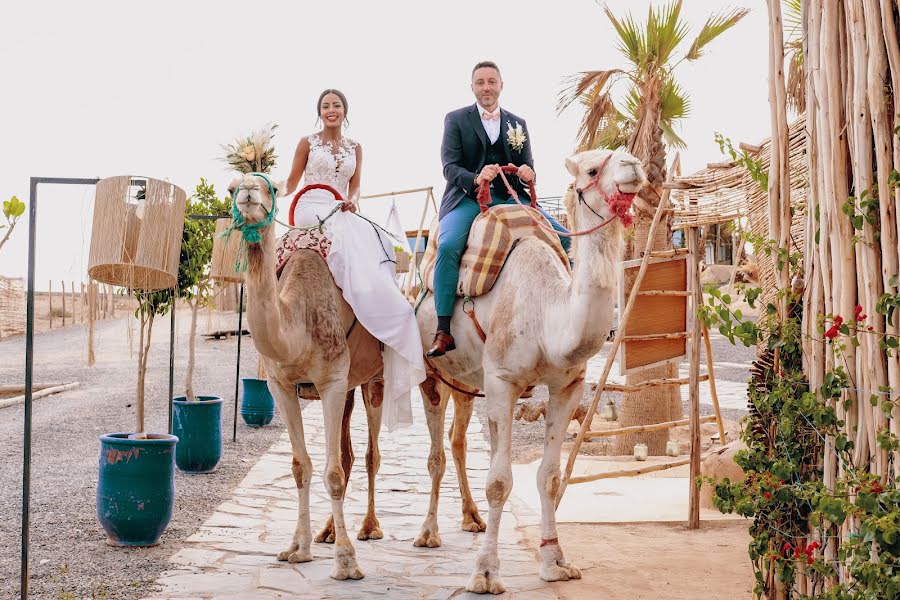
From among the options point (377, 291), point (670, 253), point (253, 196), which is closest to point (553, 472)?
point (377, 291)

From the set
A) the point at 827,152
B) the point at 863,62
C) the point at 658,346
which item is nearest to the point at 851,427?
the point at 827,152

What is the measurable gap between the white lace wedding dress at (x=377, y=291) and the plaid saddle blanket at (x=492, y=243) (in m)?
0.47

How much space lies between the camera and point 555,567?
5.23 m

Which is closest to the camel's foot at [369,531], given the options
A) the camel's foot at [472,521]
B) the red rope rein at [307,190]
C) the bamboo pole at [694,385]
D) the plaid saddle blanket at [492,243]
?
the camel's foot at [472,521]

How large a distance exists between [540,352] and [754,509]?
1.71m

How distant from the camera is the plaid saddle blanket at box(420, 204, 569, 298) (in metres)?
5.39

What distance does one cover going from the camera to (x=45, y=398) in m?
15.0

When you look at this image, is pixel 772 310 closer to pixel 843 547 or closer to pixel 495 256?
pixel 843 547

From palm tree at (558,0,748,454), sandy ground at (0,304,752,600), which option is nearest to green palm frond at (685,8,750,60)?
palm tree at (558,0,748,454)

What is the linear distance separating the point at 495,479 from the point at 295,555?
1462mm

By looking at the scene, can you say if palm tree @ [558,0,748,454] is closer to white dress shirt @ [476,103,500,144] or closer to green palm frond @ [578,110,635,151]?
green palm frond @ [578,110,635,151]

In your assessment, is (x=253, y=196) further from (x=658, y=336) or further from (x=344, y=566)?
(x=658, y=336)

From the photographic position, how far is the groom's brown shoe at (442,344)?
5.55 meters

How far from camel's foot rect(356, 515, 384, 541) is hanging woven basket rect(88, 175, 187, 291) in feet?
7.48
